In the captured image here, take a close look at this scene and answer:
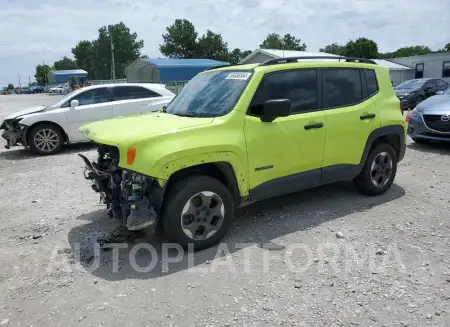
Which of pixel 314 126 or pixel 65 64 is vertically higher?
pixel 65 64

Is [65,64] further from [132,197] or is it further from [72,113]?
[132,197]

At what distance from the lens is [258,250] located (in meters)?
4.07

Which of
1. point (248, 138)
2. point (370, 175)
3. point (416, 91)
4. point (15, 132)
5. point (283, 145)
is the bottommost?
point (370, 175)

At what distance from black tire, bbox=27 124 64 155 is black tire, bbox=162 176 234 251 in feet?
22.2

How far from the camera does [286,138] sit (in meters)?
4.41

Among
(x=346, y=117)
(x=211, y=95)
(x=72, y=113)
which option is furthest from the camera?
(x=72, y=113)

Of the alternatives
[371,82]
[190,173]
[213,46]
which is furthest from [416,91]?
[213,46]

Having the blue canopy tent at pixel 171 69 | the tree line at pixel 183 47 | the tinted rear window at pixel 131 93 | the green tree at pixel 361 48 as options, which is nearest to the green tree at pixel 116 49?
the tree line at pixel 183 47

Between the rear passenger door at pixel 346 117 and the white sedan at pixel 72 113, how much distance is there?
6400mm

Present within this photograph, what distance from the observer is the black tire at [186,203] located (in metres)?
3.77

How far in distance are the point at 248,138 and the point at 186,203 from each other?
0.96 m

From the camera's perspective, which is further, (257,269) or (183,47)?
(183,47)

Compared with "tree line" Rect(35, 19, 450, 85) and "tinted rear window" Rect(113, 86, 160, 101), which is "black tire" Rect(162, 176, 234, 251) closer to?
"tinted rear window" Rect(113, 86, 160, 101)

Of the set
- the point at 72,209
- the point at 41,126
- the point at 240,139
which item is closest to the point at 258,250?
the point at 240,139
